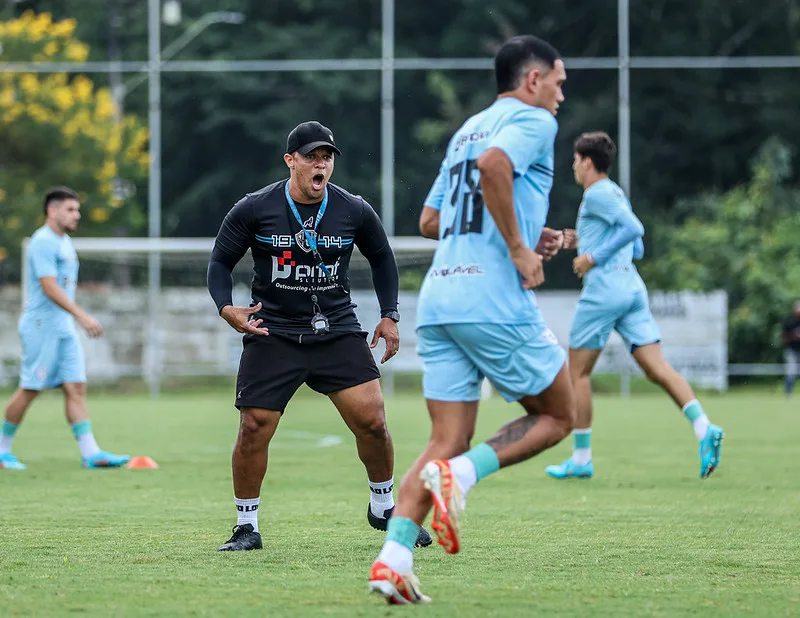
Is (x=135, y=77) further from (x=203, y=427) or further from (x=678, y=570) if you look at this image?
(x=678, y=570)

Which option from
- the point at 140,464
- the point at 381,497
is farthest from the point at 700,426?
the point at 140,464

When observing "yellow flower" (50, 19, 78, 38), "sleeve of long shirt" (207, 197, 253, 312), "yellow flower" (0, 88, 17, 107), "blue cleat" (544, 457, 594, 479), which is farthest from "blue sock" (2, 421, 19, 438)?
"yellow flower" (50, 19, 78, 38)

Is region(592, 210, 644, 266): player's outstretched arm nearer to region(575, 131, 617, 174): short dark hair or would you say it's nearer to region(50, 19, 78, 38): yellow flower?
region(575, 131, 617, 174): short dark hair

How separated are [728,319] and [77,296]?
41.7 feet

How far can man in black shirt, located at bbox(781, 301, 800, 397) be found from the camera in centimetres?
2692

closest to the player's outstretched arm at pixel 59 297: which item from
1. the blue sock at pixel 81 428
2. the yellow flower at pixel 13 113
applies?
the blue sock at pixel 81 428

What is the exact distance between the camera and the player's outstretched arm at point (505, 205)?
17.7 feet

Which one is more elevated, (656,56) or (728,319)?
(656,56)

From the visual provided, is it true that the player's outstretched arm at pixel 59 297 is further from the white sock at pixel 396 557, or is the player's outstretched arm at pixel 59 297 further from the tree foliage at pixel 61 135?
the tree foliage at pixel 61 135

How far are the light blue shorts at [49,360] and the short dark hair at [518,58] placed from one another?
6.88 m

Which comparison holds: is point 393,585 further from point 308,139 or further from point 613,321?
point 613,321

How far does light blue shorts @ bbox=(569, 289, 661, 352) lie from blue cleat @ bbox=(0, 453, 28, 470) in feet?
15.1

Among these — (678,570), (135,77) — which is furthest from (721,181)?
(678,570)

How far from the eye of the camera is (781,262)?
3078 cm
